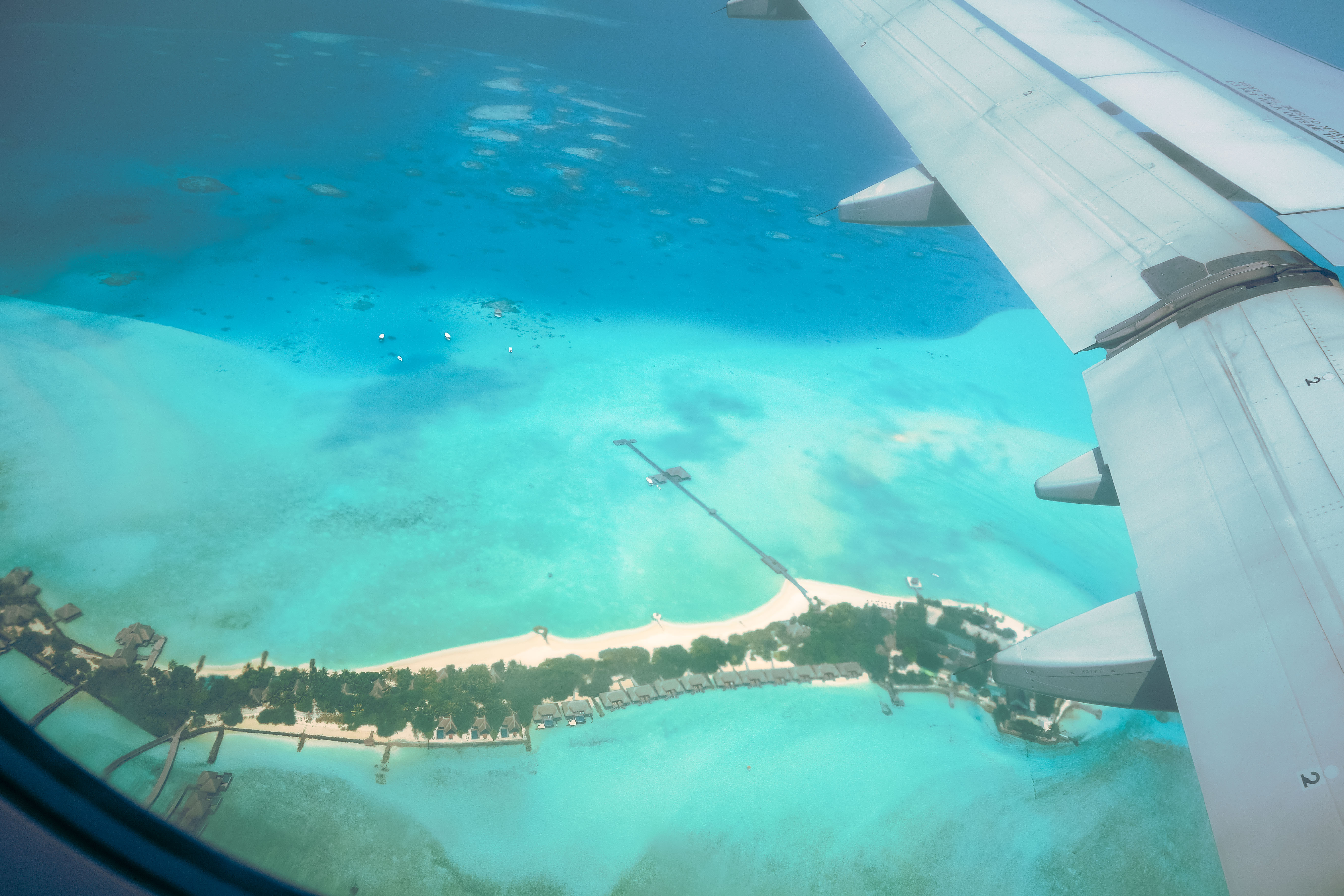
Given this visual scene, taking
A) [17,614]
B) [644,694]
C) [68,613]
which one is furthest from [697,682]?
[17,614]

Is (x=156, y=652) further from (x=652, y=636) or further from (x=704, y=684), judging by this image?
(x=704, y=684)

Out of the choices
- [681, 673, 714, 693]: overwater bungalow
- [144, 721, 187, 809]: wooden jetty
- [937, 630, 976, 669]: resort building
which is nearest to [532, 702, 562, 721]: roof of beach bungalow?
[681, 673, 714, 693]: overwater bungalow

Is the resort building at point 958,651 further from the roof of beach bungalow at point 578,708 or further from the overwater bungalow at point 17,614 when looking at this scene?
the overwater bungalow at point 17,614

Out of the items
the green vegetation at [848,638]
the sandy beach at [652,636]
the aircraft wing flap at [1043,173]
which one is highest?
the aircraft wing flap at [1043,173]

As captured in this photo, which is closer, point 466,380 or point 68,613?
point 68,613

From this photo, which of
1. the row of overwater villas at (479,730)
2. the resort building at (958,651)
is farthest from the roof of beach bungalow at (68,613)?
the resort building at (958,651)

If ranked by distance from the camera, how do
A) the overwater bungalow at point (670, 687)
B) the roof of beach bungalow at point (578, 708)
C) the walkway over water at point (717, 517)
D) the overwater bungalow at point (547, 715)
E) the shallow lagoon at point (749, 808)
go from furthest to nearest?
the walkway over water at point (717, 517) < the overwater bungalow at point (670, 687) < the roof of beach bungalow at point (578, 708) < the overwater bungalow at point (547, 715) < the shallow lagoon at point (749, 808)
